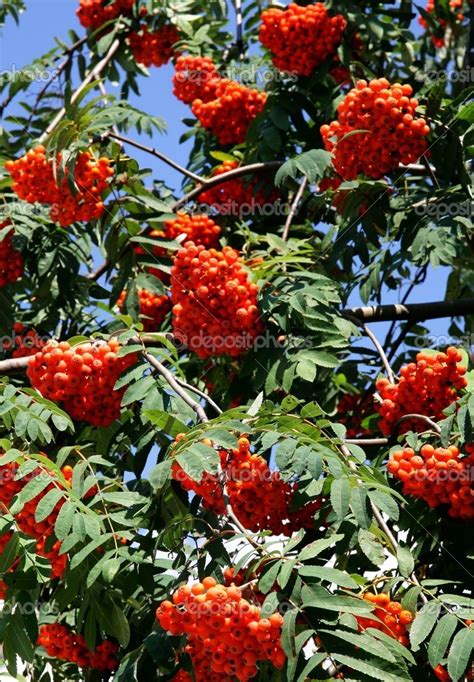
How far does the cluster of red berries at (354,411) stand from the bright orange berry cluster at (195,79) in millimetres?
2260

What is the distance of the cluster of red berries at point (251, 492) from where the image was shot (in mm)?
3859

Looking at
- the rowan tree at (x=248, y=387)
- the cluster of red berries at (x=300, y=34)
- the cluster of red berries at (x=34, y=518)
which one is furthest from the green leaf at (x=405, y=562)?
the cluster of red berries at (x=300, y=34)

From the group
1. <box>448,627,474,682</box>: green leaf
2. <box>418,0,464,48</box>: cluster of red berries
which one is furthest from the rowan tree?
<box>418,0,464,48</box>: cluster of red berries

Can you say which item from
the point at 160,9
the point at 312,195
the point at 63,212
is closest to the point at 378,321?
the point at 312,195

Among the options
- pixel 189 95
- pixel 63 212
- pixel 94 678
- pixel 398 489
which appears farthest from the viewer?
pixel 189 95

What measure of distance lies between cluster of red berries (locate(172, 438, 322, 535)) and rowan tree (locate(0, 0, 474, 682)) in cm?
1

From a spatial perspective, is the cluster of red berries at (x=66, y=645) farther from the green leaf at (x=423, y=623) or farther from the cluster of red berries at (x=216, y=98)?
the cluster of red berries at (x=216, y=98)

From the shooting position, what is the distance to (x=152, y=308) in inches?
248

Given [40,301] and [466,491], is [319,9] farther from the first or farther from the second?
[466,491]

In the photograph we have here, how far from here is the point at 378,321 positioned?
5.77 m

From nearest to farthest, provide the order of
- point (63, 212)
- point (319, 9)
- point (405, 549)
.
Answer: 1. point (405, 549)
2. point (63, 212)
3. point (319, 9)

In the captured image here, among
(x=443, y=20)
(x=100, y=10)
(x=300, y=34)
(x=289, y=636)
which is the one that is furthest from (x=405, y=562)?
(x=443, y=20)

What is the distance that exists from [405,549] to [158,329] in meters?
2.74

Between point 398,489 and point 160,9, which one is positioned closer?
point 398,489
